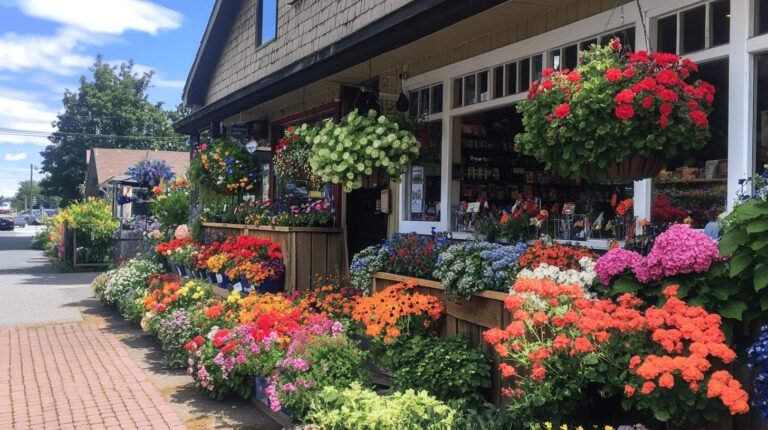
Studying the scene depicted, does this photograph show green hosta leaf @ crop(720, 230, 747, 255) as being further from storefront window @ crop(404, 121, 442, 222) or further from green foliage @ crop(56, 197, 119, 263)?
green foliage @ crop(56, 197, 119, 263)

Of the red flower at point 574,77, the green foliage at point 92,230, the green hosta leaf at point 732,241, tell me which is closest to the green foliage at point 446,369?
the green hosta leaf at point 732,241

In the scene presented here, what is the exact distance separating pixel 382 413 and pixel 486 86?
3.37 meters

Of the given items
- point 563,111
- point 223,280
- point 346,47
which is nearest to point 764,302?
point 563,111

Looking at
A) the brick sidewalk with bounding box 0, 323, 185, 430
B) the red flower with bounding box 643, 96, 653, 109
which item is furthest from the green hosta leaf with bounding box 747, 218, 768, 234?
the brick sidewalk with bounding box 0, 323, 185, 430

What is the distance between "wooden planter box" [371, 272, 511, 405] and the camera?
409 cm

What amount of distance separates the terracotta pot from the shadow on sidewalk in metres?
3.14

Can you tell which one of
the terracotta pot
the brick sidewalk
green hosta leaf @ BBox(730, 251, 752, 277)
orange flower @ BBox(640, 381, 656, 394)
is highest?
the terracotta pot

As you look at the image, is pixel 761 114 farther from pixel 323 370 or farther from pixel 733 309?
pixel 323 370

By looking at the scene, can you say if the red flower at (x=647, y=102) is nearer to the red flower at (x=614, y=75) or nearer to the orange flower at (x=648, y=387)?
the red flower at (x=614, y=75)

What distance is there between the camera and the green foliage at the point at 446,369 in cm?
397

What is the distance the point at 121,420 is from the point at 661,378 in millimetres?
4269

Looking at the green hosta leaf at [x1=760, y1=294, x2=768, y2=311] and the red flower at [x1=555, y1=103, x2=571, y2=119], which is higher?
the red flower at [x1=555, y1=103, x2=571, y2=119]

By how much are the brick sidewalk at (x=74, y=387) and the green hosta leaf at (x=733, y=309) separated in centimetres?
396

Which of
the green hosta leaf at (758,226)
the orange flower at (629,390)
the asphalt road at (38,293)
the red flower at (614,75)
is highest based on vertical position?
the red flower at (614,75)
